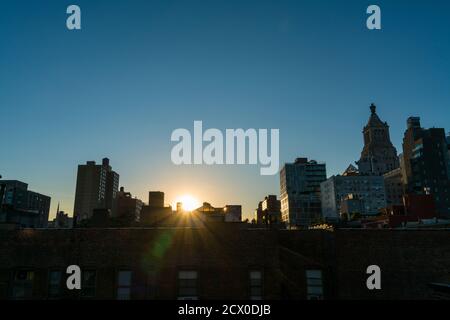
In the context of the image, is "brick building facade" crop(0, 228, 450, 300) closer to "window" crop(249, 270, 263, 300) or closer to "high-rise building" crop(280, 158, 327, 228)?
"window" crop(249, 270, 263, 300)

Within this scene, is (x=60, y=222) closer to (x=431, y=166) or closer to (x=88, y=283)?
(x=88, y=283)

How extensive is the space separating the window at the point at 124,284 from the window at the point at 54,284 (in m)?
3.62

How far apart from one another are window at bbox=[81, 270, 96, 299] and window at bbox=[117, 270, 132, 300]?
1570 mm

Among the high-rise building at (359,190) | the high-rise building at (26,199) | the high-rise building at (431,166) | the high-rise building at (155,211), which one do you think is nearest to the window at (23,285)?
the high-rise building at (155,211)

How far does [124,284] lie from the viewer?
2077 cm

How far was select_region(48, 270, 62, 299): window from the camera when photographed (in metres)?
20.7

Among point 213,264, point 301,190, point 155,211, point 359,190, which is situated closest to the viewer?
point 213,264

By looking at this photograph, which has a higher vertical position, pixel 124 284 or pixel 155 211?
pixel 155 211

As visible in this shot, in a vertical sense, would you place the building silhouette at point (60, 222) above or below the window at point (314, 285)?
above

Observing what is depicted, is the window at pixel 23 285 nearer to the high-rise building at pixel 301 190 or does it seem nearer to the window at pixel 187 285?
the window at pixel 187 285

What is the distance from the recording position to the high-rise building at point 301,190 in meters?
166

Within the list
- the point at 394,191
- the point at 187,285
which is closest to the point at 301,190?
the point at 394,191

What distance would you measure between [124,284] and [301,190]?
17115cm

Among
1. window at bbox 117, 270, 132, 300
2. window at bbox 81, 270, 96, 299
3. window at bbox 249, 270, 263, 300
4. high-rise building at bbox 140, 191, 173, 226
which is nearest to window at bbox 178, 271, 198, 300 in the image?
window at bbox 117, 270, 132, 300
